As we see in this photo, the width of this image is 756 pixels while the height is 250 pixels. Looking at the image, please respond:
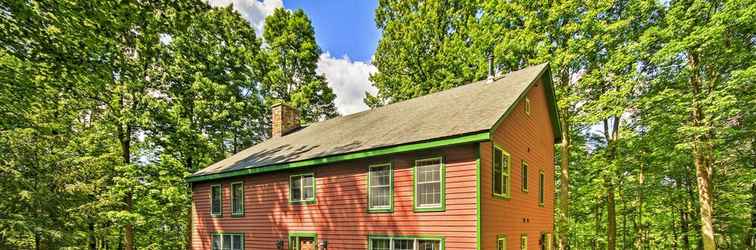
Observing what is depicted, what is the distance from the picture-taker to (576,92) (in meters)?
15.8

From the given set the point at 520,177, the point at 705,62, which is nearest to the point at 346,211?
the point at 520,177

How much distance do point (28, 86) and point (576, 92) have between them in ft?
58.8

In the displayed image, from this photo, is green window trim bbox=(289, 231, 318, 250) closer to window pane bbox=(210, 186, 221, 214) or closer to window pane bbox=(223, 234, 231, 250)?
window pane bbox=(223, 234, 231, 250)

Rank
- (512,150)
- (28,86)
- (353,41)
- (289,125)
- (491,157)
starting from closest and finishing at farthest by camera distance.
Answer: (28,86), (491,157), (512,150), (289,125), (353,41)

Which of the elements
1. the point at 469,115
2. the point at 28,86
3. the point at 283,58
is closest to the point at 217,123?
the point at 283,58

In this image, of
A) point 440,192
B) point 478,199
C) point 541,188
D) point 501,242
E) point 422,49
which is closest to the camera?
point 478,199

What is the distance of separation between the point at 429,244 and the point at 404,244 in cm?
74

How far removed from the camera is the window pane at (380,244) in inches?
382

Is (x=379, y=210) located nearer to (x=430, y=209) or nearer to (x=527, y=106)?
(x=430, y=209)

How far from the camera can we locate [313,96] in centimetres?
2534

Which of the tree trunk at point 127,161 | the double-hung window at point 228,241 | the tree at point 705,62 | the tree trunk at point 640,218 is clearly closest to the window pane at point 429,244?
the double-hung window at point 228,241

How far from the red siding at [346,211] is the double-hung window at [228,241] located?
0.24 meters

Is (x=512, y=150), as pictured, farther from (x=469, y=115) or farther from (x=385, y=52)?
(x=385, y=52)

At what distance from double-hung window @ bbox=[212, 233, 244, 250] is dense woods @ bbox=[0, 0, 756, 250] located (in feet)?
13.4
